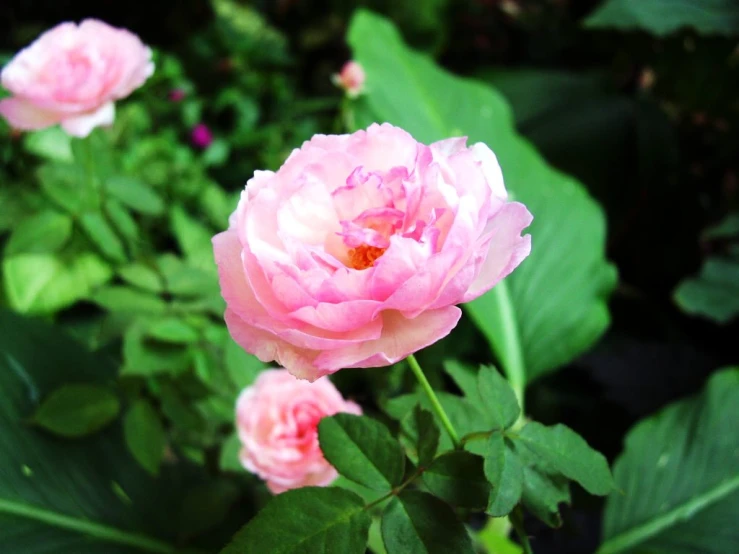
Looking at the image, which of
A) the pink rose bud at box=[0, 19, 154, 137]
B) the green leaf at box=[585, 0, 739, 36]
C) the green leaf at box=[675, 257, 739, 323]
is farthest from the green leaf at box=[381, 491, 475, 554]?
the green leaf at box=[585, 0, 739, 36]

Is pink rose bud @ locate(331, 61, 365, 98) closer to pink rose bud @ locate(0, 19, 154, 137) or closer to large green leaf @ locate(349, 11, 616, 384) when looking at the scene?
large green leaf @ locate(349, 11, 616, 384)

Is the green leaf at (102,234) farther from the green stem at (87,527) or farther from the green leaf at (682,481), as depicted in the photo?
the green leaf at (682,481)

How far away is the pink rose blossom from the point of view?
290 millimetres

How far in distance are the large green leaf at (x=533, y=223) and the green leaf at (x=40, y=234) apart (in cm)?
42

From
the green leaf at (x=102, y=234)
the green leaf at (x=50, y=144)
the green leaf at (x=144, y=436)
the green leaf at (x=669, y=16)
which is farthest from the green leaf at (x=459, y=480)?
the green leaf at (x=669, y=16)

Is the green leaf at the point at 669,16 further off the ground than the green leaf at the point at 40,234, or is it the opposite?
the green leaf at the point at 669,16

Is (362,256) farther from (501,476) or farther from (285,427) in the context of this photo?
(285,427)

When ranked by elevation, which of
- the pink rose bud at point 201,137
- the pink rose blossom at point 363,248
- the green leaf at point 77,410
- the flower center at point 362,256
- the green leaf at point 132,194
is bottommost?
the pink rose bud at point 201,137

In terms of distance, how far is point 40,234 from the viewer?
0.73 meters

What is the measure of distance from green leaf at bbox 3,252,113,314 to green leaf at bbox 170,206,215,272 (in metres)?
0.11

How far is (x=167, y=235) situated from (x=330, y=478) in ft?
2.39

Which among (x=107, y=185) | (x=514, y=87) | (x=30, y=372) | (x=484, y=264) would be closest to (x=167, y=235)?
(x=107, y=185)

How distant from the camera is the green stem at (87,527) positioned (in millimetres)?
530

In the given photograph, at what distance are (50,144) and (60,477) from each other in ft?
1.83
